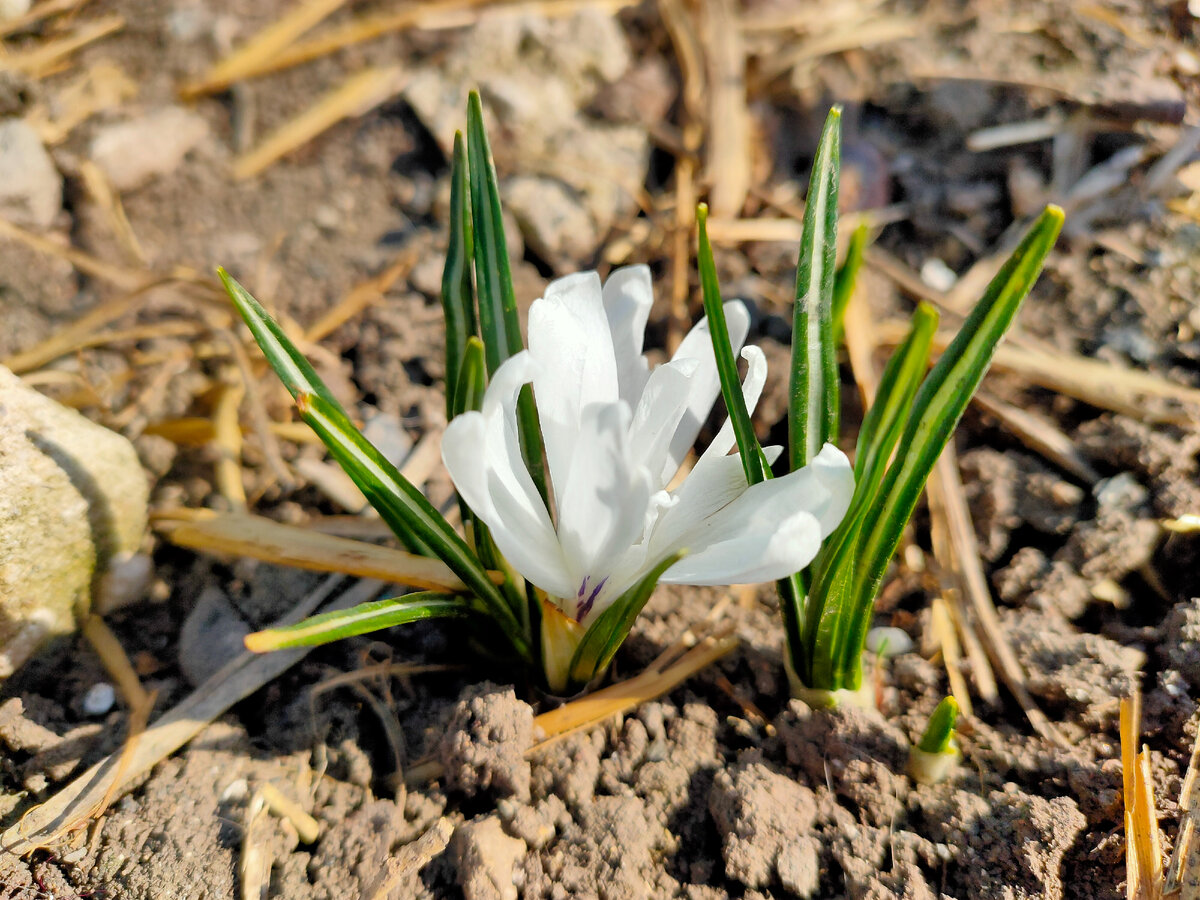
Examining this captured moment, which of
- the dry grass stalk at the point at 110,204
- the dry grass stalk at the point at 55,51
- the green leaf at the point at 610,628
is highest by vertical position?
the dry grass stalk at the point at 55,51

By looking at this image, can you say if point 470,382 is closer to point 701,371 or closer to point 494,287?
point 494,287

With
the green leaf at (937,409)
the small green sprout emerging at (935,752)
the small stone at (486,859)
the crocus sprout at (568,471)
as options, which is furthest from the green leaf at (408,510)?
the small green sprout emerging at (935,752)

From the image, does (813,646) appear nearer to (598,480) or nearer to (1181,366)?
(598,480)

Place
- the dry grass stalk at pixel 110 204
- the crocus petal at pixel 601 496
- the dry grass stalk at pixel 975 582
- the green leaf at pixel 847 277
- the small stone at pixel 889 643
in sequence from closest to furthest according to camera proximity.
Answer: the crocus petal at pixel 601 496
the green leaf at pixel 847 277
the dry grass stalk at pixel 975 582
the small stone at pixel 889 643
the dry grass stalk at pixel 110 204

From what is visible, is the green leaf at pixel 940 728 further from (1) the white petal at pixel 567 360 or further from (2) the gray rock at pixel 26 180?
(2) the gray rock at pixel 26 180

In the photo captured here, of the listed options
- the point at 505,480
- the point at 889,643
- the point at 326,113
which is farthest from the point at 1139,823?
the point at 326,113

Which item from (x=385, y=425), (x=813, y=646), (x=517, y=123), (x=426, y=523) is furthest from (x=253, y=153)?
(x=813, y=646)
